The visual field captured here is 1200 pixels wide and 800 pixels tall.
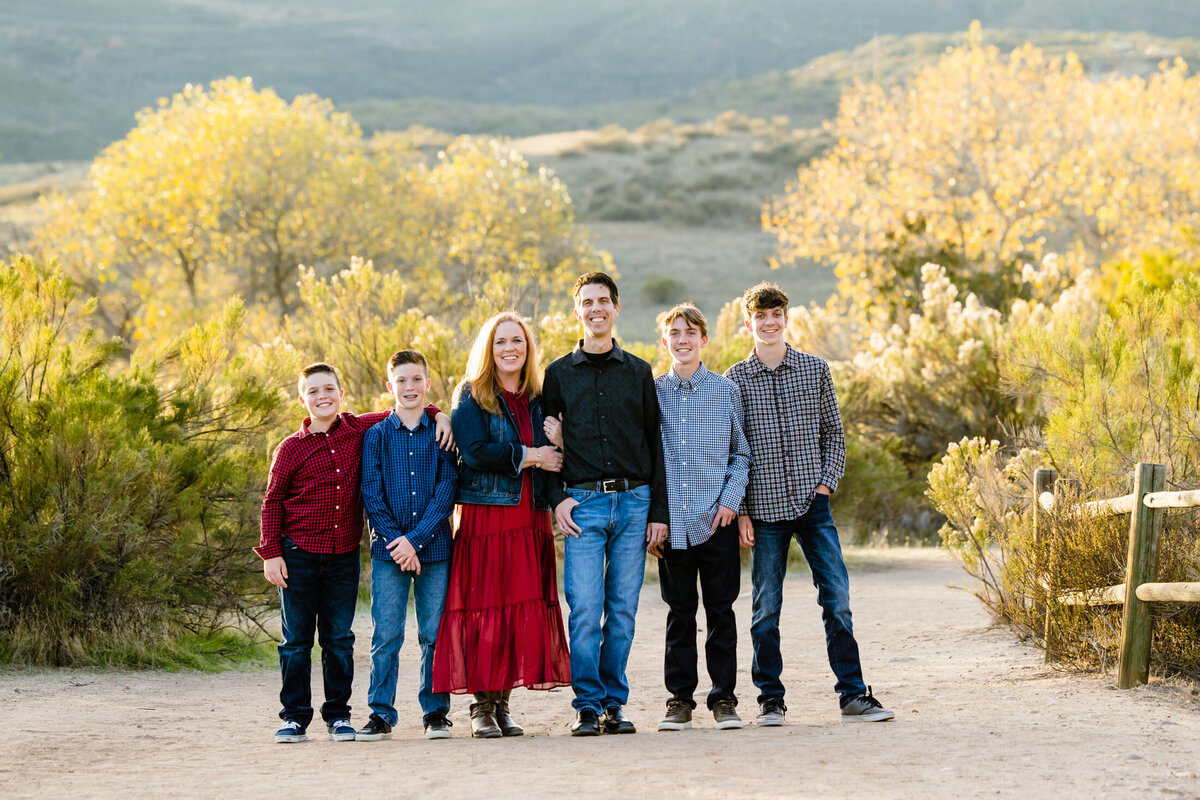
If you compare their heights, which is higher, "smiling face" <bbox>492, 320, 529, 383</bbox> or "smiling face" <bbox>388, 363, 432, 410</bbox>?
"smiling face" <bbox>492, 320, 529, 383</bbox>

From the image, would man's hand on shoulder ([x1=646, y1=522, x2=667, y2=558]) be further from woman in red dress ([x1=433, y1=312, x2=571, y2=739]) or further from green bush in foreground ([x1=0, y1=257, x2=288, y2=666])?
green bush in foreground ([x1=0, y1=257, x2=288, y2=666])

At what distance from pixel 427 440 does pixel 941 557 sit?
27.5 feet

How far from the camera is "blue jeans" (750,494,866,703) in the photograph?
5.34 metres

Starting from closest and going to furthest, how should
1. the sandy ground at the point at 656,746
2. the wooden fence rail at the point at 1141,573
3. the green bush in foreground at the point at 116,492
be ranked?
the sandy ground at the point at 656,746, the wooden fence rail at the point at 1141,573, the green bush in foreground at the point at 116,492

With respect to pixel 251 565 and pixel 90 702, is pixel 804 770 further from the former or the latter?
pixel 251 565

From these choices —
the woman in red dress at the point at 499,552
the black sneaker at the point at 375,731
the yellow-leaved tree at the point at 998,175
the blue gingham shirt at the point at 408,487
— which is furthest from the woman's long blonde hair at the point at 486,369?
the yellow-leaved tree at the point at 998,175

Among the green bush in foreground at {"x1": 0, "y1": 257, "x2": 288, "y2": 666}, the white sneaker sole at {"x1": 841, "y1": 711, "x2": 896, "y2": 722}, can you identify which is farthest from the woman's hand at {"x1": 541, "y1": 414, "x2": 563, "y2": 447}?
the green bush in foreground at {"x1": 0, "y1": 257, "x2": 288, "y2": 666}

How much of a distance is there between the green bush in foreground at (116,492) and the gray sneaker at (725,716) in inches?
146

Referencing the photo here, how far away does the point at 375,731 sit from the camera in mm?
5246

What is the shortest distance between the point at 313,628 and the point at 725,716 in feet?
5.83

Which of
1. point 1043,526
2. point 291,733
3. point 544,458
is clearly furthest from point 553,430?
point 1043,526

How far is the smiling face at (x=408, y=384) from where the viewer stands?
5.35 meters

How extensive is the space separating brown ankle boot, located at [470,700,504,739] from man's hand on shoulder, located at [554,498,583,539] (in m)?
0.83

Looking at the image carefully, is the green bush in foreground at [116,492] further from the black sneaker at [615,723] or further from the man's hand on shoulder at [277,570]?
the black sneaker at [615,723]
